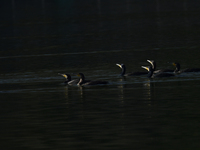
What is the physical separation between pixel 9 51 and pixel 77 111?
1596 inches

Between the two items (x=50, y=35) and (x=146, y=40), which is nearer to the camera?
(x=146, y=40)

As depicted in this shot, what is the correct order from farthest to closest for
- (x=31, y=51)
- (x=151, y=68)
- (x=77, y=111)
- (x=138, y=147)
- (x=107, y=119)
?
(x=31, y=51), (x=151, y=68), (x=77, y=111), (x=107, y=119), (x=138, y=147)

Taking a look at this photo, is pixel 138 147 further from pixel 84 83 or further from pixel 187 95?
pixel 84 83

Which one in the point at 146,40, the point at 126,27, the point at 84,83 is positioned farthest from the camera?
the point at 126,27

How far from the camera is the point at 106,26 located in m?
105

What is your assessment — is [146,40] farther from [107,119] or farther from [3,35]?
[107,119]

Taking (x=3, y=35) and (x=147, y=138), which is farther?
(x=3, y=35)

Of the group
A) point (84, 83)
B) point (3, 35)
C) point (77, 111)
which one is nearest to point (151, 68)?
point (84, 83)

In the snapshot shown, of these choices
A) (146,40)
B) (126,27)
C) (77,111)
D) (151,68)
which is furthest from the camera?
(126,27)

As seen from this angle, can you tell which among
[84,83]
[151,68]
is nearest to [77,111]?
[84,83]

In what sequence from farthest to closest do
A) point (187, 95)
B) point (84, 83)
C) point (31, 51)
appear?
point (31, 51) < point (84, 83) < point (187, 95)

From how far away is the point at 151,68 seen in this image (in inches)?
1594

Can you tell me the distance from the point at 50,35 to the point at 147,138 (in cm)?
6848

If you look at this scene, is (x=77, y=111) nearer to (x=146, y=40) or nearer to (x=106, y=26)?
(x=146, y=40)
